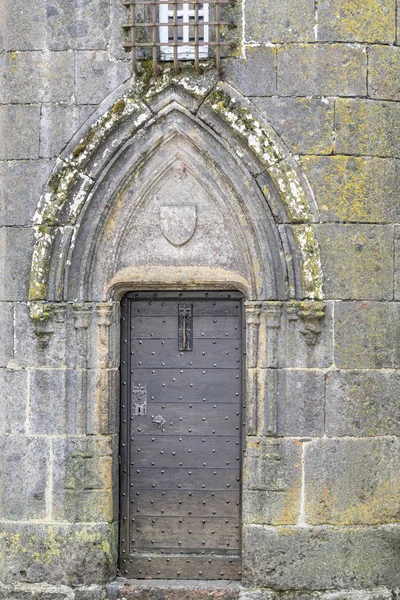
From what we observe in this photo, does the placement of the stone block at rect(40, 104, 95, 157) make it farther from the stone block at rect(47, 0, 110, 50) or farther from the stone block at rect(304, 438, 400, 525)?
the stone block at rect(304, 438, 400, 525)

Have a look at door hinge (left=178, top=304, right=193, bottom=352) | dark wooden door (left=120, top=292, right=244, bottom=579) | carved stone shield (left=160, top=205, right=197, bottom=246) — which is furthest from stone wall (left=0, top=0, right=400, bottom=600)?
carved stone shield (left=160, top=205, right=197, bottom=246)

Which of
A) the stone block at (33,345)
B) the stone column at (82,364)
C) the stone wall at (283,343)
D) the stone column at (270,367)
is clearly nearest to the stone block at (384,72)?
the stone wall at (283,343)

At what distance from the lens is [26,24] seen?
28.2 ft

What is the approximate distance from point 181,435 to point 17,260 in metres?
1.83

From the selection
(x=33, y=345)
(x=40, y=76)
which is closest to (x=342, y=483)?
(x=33, y=345)

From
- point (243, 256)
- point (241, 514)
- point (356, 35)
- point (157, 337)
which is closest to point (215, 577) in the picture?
point (241, 514)

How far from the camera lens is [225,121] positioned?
8406mm

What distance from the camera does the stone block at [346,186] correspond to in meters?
8.39

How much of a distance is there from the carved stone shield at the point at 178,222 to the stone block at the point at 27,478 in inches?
71.7

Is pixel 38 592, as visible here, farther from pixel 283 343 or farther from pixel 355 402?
pixel 355 402

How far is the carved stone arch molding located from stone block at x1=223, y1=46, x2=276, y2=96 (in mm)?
102

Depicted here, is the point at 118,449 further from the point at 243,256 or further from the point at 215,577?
the point at 243,256

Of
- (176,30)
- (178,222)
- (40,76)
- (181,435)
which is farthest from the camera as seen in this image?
(181,435)

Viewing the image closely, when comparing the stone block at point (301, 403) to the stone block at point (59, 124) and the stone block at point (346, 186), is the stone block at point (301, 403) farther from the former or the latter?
the stone block at point (59, 124)
